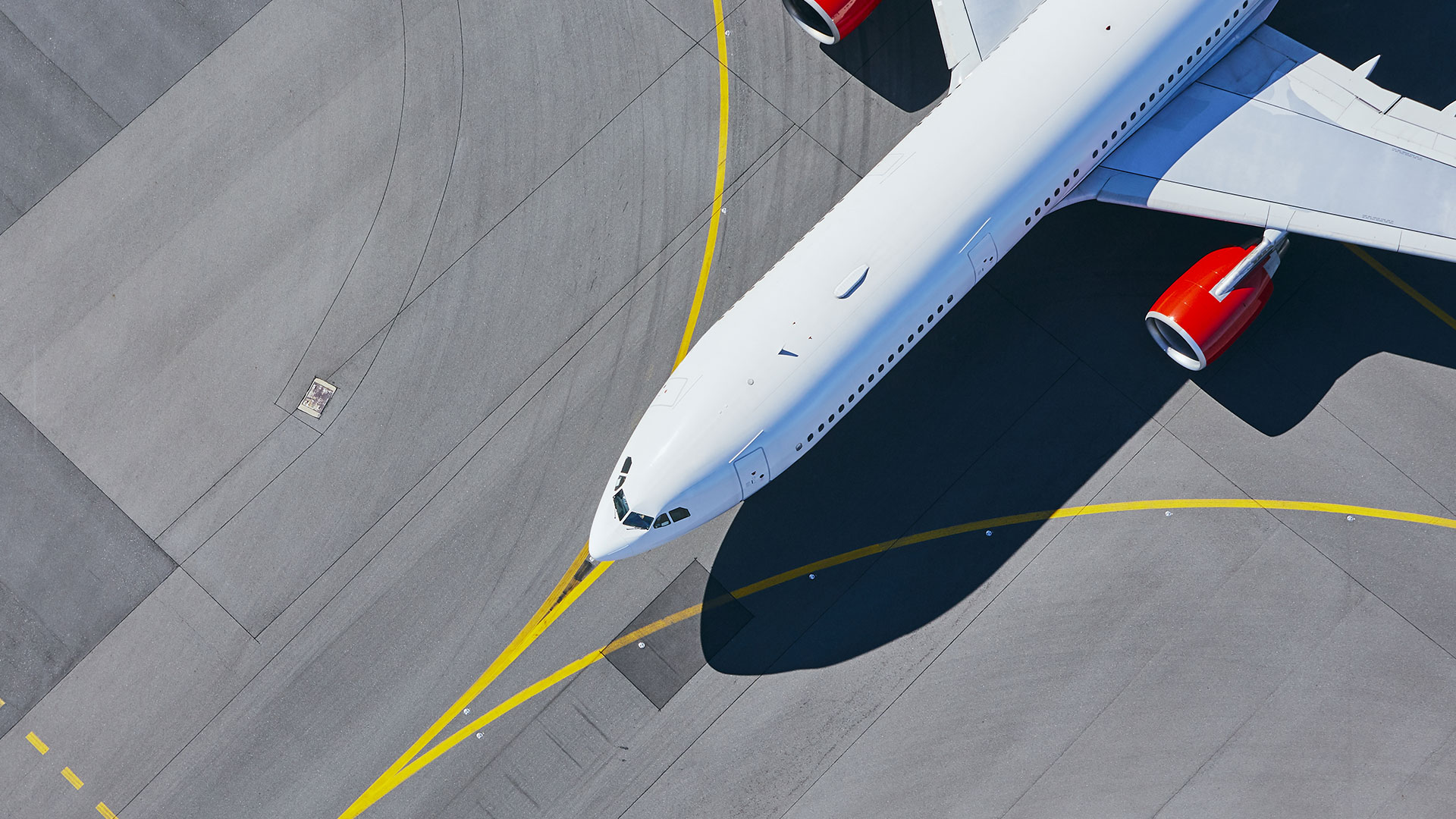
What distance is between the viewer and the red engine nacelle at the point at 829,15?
916 inches

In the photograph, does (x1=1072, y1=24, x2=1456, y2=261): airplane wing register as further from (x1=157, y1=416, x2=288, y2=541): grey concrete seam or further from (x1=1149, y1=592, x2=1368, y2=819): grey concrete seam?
(x1=157, y1=416, x2=288, y2=541): grey concrete seam

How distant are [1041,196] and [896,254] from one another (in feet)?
11.0

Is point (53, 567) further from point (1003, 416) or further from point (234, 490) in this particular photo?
point (1003, 416)

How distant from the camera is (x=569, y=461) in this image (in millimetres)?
24438

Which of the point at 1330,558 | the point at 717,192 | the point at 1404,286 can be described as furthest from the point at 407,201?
the point at 1404,286

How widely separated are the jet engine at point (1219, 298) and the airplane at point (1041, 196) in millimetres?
42

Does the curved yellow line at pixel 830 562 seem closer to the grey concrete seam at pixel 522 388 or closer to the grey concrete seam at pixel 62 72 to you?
the grey concrete seam at pixel 522 388

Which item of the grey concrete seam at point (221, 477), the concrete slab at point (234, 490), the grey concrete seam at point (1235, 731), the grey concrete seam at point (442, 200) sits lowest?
the grey concrete seam at point (1235, 731)

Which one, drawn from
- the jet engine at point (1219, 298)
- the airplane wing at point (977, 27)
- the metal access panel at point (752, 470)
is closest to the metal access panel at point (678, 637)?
the metal access panel at point (752, 470)

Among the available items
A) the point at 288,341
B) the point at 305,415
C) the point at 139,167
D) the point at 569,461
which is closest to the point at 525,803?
the point at 569,461

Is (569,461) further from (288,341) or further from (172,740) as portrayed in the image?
(172,740)

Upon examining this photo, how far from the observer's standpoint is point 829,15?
76.3 ft

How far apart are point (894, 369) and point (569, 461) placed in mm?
7261

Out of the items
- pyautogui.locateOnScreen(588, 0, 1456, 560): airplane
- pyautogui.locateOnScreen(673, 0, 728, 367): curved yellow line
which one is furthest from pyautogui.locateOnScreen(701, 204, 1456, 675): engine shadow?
pyautogui.locateOnScreen(673, 0, 728, 367): curved yellow line
